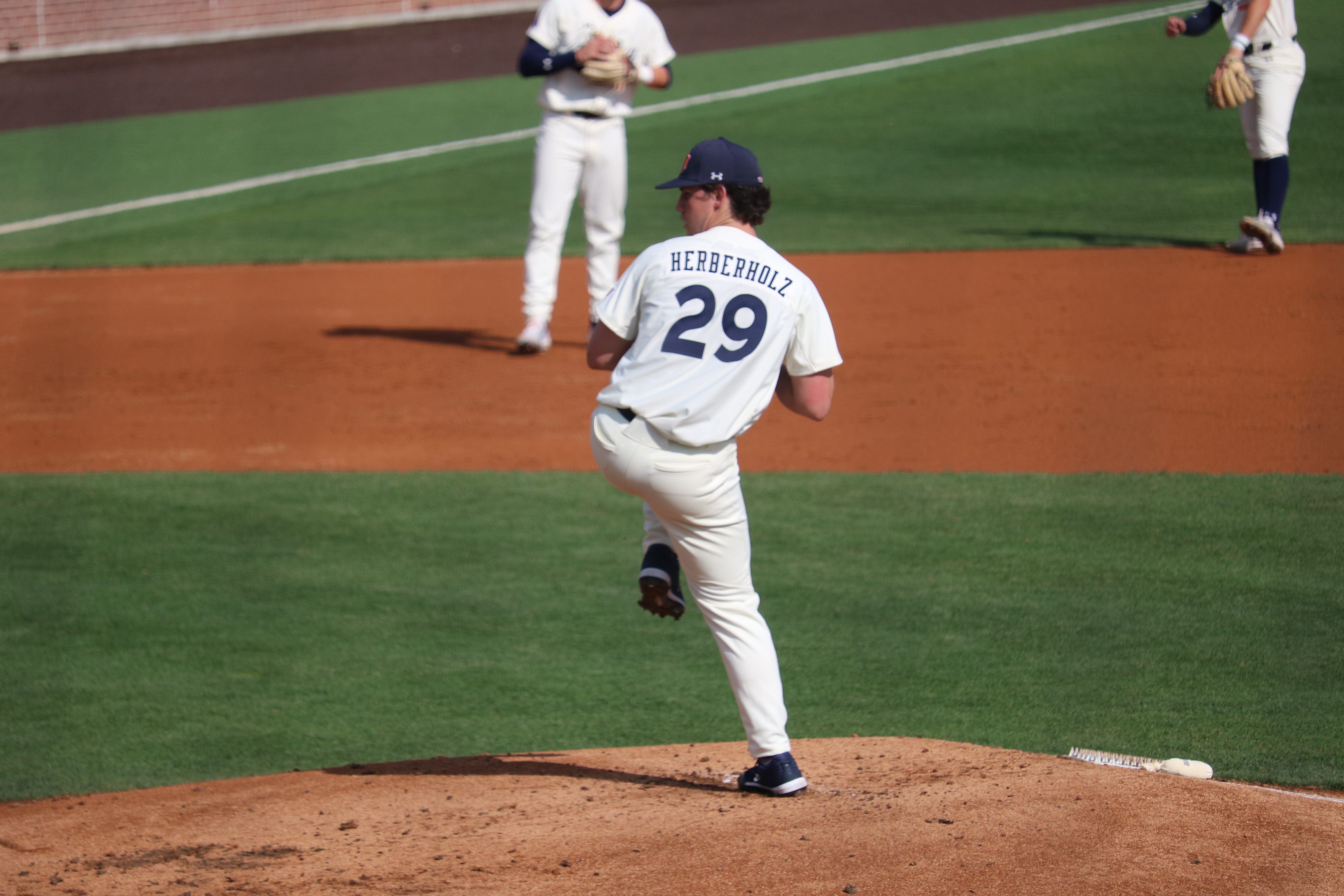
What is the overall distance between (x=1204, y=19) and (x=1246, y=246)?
192 centimetres

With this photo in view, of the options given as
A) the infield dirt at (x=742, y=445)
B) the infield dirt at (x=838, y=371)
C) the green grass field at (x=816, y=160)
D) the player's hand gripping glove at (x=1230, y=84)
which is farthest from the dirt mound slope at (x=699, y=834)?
the green grass field at (x=816, y=160)

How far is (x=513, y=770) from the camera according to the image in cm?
445

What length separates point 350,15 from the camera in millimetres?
25734

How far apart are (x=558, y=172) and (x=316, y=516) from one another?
2947 millimetres

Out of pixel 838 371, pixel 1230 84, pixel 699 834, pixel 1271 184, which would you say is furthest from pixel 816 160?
pixel 699 834

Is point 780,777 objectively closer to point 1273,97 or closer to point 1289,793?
point 1289,793

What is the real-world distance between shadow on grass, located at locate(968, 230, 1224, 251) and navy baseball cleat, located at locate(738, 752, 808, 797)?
8.56 meters

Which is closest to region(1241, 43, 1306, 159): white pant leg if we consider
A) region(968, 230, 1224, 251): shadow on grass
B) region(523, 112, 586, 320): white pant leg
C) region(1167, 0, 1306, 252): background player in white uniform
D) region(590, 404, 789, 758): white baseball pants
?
region(1167, 0, 1306, 252): background player in white uniform

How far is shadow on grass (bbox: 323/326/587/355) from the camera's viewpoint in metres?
9.49

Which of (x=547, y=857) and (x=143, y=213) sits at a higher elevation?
(x=143, y=213)

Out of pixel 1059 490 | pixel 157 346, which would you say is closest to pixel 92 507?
pixel 157 346

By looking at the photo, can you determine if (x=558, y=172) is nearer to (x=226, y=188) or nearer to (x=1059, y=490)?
(x=1059, y=490)

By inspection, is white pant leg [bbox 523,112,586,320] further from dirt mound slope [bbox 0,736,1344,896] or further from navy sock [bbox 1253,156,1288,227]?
navy sock [bbox 1253,156,1288,227]

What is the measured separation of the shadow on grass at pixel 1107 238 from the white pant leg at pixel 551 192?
16.2 ft
